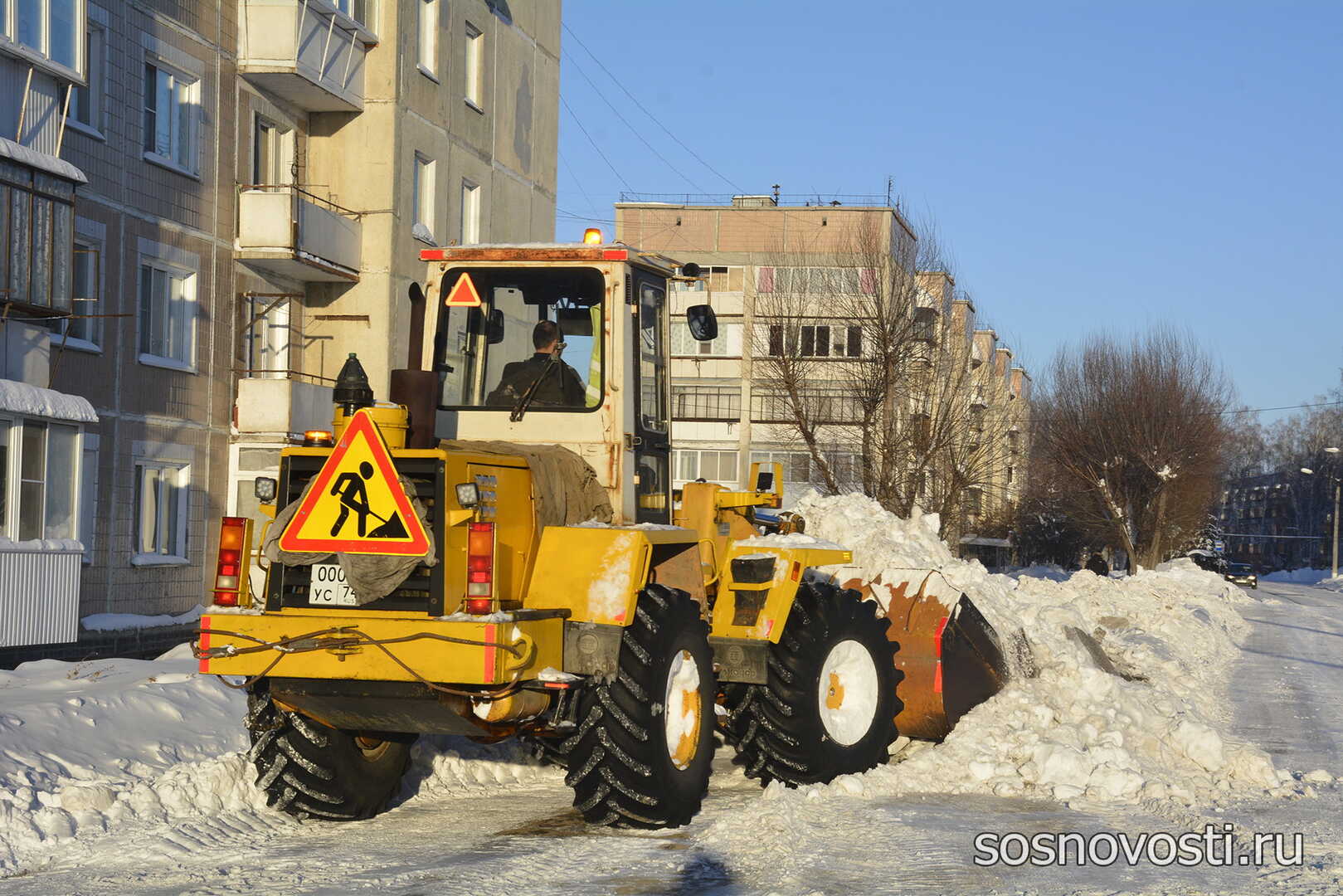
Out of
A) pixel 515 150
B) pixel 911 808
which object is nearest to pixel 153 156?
pixel 515 150

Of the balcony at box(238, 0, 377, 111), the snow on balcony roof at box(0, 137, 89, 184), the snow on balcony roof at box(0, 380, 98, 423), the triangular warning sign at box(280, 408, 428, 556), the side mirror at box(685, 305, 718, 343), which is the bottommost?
the triangular warning sign at box(280, 408, 428, 556)

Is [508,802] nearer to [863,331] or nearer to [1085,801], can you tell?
[1085,801]

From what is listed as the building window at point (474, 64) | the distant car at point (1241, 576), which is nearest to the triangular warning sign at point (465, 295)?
the building window at point (474, 64)

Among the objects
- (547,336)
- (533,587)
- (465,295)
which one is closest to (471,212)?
(465,295)

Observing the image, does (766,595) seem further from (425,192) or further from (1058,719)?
(425,192)

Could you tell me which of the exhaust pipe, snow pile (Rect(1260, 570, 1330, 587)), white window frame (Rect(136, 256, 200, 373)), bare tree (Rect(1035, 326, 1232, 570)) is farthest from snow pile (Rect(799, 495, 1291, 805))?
snow pile (Rect(1260, 570, 1330, 587))

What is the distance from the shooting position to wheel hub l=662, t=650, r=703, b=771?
785 centimetres

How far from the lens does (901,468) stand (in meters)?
34.0

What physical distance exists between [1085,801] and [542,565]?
3.65 meters

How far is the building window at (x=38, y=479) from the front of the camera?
15453 mm

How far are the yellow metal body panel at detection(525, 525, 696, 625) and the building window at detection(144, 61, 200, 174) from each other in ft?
49.9

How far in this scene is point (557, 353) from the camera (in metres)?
8.59

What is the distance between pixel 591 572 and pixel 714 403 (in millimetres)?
50488

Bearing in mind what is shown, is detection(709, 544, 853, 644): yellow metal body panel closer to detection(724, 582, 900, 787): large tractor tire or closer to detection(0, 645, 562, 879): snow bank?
detection(724, 582, 900, 787): large tractor tire
